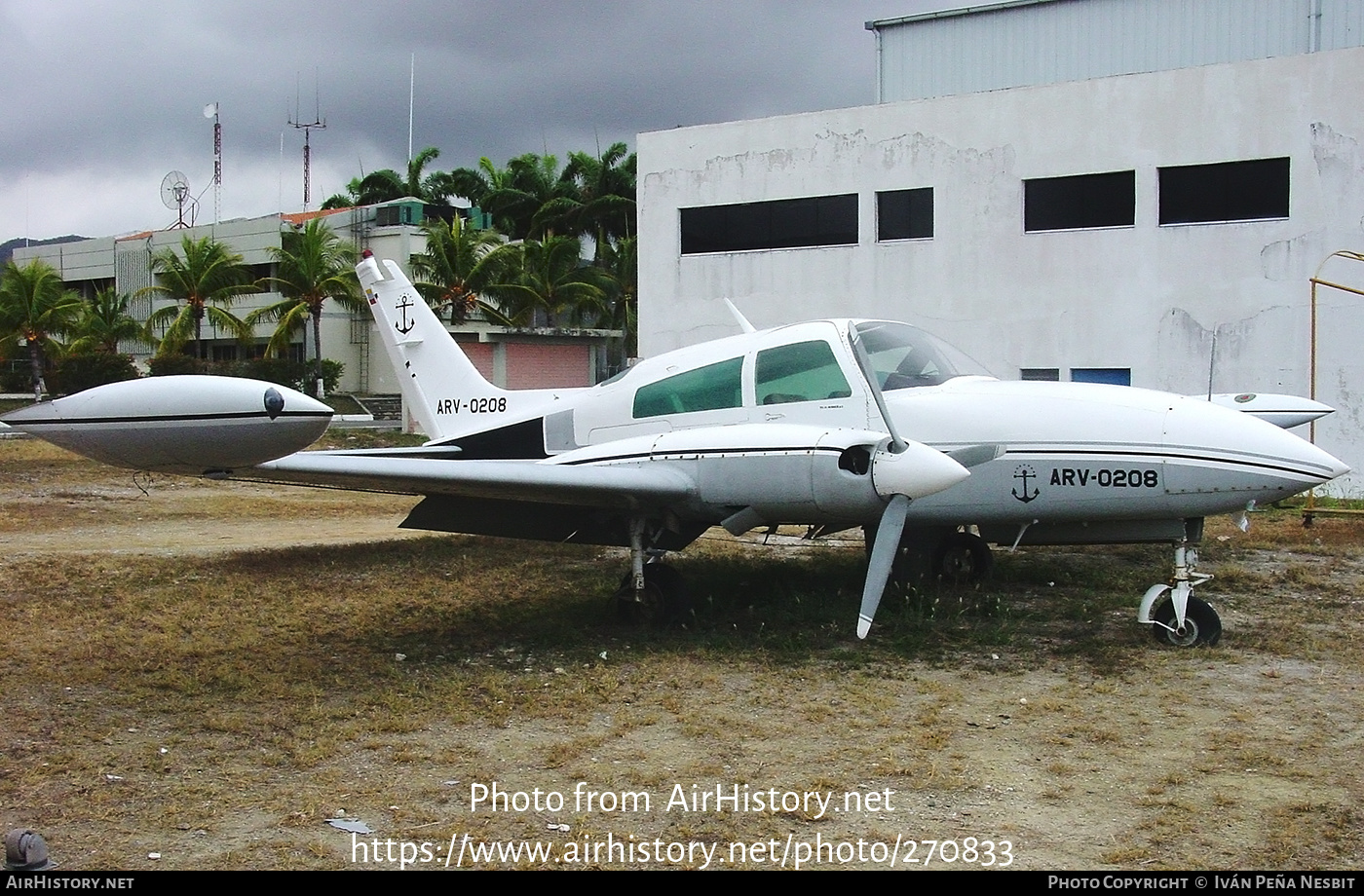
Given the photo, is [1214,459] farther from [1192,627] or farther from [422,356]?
[422,356]

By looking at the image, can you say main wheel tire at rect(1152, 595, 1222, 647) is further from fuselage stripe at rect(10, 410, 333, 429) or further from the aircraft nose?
fuselage stripe at rect(10, 410, 333, 429)

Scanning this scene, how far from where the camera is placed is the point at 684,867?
4.35m

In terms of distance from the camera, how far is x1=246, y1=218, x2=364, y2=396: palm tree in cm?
3966

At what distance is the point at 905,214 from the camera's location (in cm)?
2009

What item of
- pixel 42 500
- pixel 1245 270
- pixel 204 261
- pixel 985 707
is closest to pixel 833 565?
pixel 985 707

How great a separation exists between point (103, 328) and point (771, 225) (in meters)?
32.3

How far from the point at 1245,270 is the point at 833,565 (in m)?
9.54

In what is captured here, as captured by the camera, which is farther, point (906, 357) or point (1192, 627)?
point (906, 357)

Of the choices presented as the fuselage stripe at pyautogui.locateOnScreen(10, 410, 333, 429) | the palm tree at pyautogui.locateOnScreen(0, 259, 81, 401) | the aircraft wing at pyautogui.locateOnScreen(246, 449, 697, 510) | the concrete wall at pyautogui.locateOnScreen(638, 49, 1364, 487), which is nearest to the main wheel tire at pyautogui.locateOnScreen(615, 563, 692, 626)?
the aircraft wing at pyautogui.locateOnScreen(246, 449, 697, 510)

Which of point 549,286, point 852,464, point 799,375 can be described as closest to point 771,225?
point 799,375

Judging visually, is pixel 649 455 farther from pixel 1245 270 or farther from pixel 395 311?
pixel 1245 270

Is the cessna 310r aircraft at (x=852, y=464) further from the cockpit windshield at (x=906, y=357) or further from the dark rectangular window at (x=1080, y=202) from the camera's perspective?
the dark rectangular window at (x=1080, y=202)

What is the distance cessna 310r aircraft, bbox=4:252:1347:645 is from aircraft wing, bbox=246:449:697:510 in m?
0.02

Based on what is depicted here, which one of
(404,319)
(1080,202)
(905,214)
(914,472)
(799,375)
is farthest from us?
(905,214)
